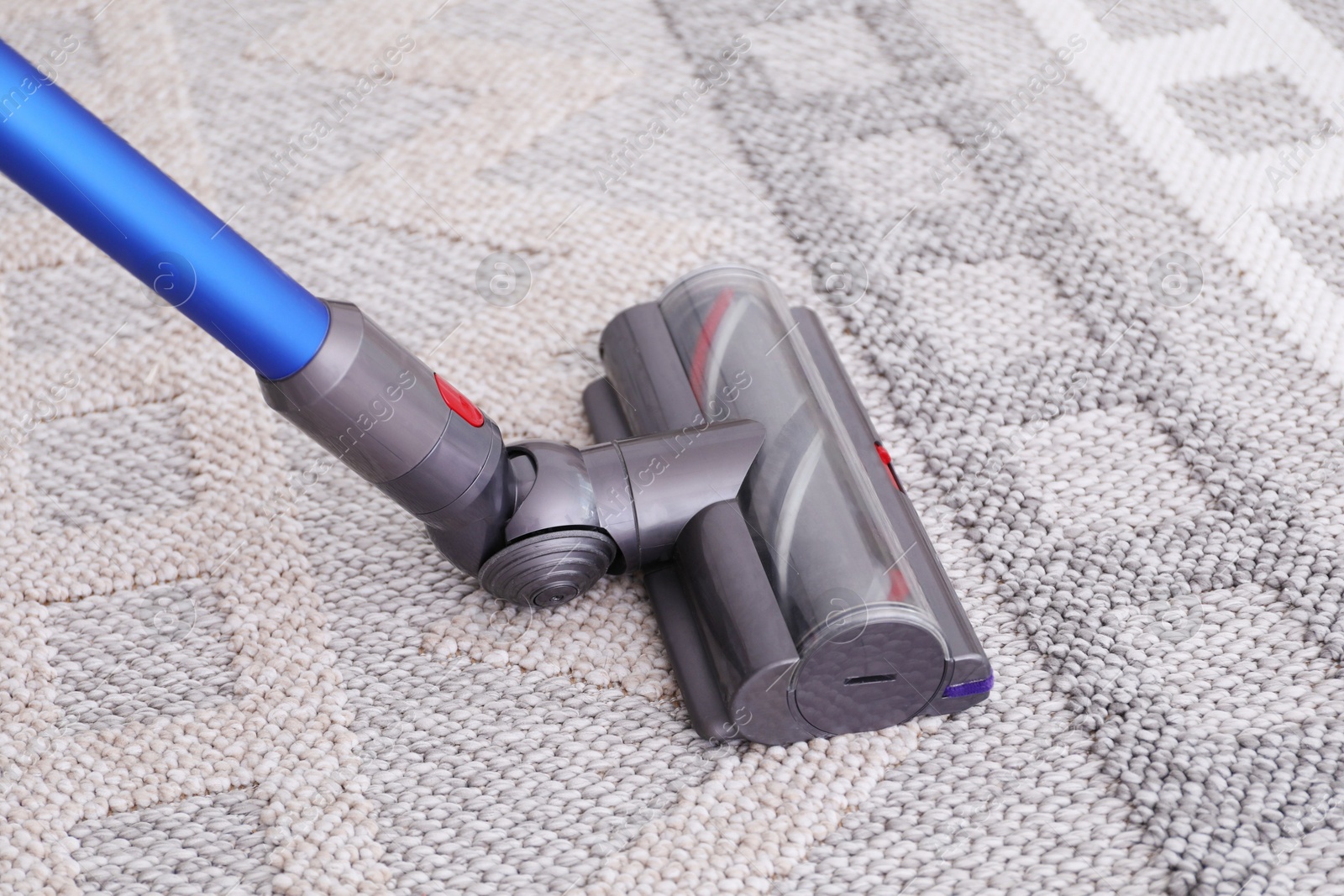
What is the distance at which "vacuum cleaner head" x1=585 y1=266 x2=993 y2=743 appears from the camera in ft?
2.26

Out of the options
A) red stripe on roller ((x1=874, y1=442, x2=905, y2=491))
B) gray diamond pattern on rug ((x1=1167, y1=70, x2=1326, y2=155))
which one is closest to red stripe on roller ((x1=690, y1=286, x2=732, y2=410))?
red stripe on roller ((x1=874, y1=442, x2=905, y2=491))

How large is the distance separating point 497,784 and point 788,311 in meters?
0.43

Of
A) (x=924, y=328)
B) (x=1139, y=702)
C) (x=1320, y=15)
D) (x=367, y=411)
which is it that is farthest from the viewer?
(x=1320, y=15)

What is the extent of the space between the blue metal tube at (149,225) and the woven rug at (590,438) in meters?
0.28

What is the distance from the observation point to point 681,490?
75 centimetres

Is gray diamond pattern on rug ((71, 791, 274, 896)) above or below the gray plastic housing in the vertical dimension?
below

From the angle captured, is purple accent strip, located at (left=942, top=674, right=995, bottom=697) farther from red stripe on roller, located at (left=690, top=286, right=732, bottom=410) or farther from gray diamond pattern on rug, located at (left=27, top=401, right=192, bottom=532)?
gray diamond pattern on rug, located at (left=27, top=401, right=192, bottom=532)

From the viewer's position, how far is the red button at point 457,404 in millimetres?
687

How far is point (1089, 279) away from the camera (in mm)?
1032

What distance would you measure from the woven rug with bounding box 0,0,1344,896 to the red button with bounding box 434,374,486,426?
0.58 feet

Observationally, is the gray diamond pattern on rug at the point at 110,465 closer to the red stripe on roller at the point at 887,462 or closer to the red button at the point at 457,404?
the red button at the point at 457,404

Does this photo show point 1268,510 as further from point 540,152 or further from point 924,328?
point 540,152

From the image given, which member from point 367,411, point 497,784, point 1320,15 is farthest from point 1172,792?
point 1320,15

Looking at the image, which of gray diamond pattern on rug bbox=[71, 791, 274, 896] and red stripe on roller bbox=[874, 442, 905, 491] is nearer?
gray diamond pattern on rug bbox=[71, 791, 274, 896]
